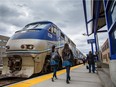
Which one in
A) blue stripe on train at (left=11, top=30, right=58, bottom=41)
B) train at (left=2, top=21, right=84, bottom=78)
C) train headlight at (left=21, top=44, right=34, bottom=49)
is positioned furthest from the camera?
blue stripe on train at (left=11, top=30, right=58, bottom=41)

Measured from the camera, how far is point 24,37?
25.5 feet

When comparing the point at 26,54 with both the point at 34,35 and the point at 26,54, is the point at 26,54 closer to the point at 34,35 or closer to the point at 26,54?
the point at 26,54

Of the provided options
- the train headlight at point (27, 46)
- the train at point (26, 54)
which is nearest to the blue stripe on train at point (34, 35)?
the train at point (26, 54)

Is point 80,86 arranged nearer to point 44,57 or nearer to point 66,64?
point 66,64

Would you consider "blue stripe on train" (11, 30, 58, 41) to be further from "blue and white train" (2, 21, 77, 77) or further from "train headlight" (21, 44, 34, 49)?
"train headlight" (21, 44, 34, 49)

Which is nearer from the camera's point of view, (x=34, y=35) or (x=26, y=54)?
(x=26, y=54)

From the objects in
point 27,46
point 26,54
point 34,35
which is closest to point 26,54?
point 26,54

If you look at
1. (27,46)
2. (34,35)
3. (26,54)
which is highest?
(34,35)

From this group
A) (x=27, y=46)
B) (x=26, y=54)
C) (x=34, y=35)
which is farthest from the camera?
(x=34, y=35)

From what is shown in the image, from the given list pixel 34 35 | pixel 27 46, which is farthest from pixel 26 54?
pixel 34 35

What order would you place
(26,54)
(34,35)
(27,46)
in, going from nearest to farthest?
1. (26,54)
2. (27,46)
3. (34,35)

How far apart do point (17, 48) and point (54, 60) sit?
2.32m

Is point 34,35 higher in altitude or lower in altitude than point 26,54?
higher

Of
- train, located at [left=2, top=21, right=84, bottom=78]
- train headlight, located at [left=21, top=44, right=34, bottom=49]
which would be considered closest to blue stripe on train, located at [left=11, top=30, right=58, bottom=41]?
train, located at [left=2, top=21, right=84, bottom=78]
